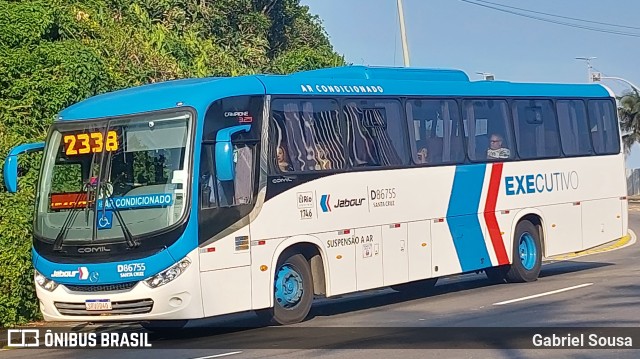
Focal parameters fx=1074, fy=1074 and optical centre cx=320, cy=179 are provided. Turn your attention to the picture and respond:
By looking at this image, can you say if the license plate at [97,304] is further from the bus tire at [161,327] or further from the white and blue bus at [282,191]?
the bus tire at [161,327]

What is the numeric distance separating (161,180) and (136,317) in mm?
1684

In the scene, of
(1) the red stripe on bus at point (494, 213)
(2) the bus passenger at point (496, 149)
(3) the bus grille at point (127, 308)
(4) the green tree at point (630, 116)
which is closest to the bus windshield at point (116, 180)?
(3) the bus grille at point (127, 308)

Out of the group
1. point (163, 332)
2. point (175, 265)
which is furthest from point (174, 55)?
point (175, 265)

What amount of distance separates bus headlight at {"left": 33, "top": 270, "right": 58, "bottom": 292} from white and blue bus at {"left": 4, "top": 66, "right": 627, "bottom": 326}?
3 cm

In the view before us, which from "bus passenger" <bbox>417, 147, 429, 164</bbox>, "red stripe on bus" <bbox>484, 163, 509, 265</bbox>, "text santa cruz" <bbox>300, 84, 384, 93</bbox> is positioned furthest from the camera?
"red stripe on bus" <bbox>484, 163, 509, 265</bbox>

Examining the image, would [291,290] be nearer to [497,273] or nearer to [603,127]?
[497,273]

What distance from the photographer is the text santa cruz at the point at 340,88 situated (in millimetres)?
15308

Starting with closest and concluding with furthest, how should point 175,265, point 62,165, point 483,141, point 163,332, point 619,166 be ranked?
1. point 175,265
2. point 62,165
3. point 163,332
4. point 483,141
5. point 619,166

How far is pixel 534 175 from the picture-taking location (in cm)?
1927

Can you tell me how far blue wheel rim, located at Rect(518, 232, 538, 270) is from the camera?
19312 mm

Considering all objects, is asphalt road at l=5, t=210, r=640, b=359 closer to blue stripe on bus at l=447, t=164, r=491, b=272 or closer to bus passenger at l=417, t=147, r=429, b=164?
blue stripe on bus at l=447, t=164, r=491, b=272

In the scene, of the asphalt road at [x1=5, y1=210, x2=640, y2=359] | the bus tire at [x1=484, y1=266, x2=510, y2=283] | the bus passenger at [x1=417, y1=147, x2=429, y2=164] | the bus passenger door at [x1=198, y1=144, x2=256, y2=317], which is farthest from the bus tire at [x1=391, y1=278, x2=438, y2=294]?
the bus passenger door at [x1=198, y1=144, x2=256, y2=317]

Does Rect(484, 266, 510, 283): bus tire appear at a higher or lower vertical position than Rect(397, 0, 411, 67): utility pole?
lower

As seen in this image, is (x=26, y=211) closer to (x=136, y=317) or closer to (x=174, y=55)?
(x=136, y=317)
